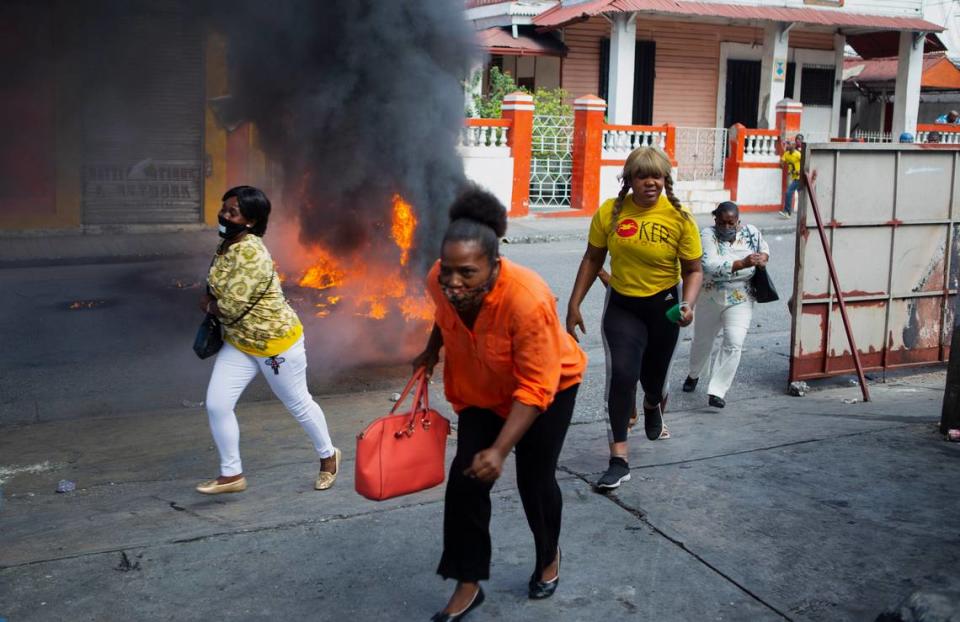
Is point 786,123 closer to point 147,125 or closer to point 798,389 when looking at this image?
point 147,125

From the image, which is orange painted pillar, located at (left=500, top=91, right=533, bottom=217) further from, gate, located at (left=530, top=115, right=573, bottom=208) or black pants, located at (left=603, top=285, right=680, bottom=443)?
black pants, located at (left=603, top=285, right=680, bottom=443)

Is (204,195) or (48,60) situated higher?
(48,60)

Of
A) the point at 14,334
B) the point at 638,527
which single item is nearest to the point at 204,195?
the point at 14,334

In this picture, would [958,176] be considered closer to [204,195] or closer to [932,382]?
[932,382]

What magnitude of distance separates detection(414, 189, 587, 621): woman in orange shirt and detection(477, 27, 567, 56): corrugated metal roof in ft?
59.5

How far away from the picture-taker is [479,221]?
316cm

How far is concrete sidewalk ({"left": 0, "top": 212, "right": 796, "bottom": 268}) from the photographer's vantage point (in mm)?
12867

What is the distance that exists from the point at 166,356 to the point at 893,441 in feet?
17.7

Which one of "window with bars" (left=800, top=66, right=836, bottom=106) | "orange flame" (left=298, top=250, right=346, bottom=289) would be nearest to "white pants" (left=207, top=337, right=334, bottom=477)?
"orange flame" (left=298, top=250, right=346, bottom=289)

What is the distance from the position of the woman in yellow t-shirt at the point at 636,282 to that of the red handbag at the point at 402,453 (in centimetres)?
147

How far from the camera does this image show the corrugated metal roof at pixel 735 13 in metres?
19.2

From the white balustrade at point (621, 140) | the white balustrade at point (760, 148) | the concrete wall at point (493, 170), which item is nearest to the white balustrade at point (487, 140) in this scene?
the concrete wall at point (493, 170)

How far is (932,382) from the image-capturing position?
7203 millimetres

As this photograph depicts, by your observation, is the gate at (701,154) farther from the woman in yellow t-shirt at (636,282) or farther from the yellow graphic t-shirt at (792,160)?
the woman in yellow t-shirt at (636,282)
